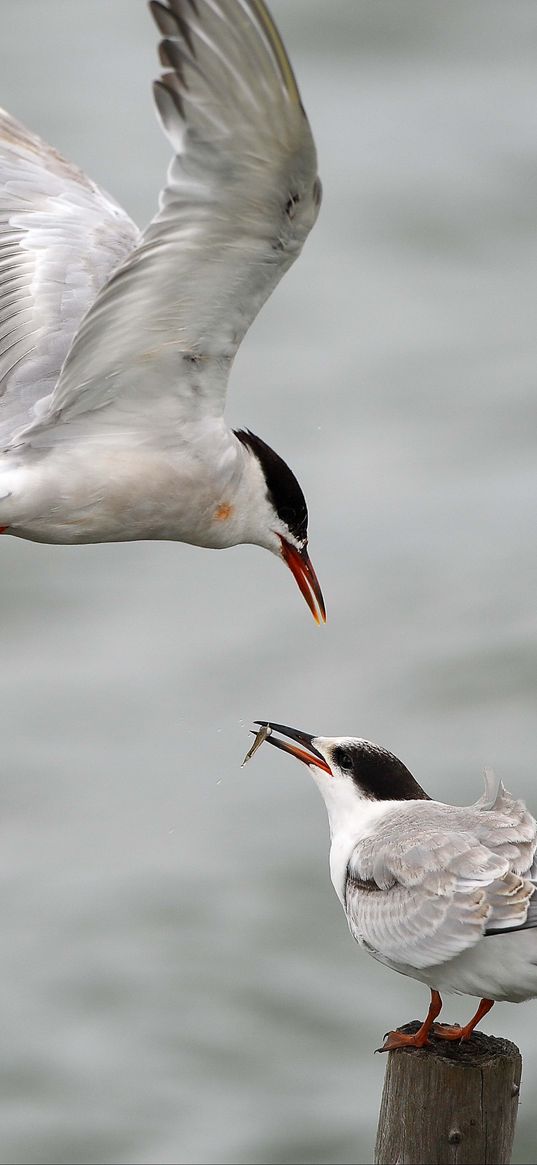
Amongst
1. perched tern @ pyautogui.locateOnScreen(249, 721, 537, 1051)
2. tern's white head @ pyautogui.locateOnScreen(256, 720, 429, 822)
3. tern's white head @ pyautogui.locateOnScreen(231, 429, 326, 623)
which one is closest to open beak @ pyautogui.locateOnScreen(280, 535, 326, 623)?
tern's white head @ pyautogui.locateOnScreen(231, 429, 326, 623)

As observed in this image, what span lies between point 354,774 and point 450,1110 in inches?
47.3

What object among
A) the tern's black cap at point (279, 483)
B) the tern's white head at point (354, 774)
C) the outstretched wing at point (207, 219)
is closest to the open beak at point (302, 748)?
the tern's white head at point (354, 774)

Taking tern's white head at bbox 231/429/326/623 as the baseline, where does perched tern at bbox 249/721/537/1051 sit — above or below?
below

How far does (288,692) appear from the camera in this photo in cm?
898

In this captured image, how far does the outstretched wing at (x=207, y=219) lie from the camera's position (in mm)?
4184

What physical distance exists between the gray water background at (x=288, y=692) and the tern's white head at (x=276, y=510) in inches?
94.9

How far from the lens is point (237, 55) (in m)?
4.20

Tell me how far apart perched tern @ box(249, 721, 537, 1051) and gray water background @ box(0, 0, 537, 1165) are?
2631 mm

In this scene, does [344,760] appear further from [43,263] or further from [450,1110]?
[43,263]

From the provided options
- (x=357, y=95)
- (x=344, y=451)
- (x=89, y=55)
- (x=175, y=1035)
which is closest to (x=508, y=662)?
(x=344, y=451)

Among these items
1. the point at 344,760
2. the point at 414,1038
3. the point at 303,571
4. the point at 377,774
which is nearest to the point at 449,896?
the point at 414,1038

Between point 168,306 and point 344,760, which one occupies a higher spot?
point 168,306

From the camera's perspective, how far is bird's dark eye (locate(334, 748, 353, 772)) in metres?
5.24

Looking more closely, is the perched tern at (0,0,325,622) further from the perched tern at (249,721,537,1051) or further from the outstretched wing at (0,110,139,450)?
the perched tern at (249,721,537,1051)
